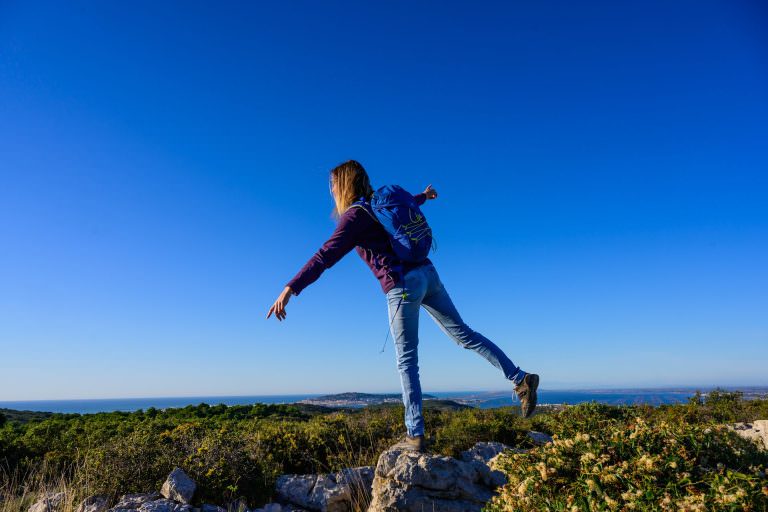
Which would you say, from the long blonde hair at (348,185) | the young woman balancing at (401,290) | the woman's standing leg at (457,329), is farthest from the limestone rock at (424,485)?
the long blonde hair at (348,185)

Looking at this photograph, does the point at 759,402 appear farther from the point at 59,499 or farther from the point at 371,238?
the point at 59,499

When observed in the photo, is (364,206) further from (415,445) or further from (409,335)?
(415,445)

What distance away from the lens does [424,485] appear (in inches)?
166

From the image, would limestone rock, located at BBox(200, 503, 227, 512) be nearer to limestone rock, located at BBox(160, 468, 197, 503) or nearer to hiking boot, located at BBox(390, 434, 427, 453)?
limestone rock, located at BBox(160, 468, 197, 503)

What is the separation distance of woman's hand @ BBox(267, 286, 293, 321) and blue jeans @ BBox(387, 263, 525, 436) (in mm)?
936

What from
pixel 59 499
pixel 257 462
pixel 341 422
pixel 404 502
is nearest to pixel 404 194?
pixel 404 502

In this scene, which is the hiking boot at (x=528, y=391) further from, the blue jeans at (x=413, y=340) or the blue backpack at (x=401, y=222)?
the blue backpack at (x=401, y=222)

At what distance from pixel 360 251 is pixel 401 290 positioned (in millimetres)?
646

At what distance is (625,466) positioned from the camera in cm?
246

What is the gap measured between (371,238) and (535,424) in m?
4.37

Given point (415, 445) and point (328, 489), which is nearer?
point (415, 445)

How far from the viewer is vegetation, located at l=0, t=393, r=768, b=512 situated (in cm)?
241

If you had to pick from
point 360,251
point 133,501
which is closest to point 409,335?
point 360,251

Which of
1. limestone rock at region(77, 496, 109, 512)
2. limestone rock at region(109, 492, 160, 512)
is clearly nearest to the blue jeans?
limestone rock at region(109, 492, 160, 512)
